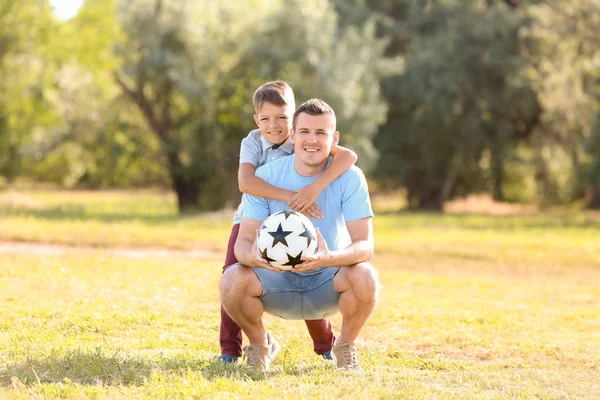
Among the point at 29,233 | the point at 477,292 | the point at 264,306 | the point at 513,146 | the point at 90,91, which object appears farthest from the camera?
the point at 513,146

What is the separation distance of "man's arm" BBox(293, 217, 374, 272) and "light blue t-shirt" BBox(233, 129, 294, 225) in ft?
3.01

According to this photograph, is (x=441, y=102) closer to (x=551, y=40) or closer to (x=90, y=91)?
(x=551, y=40)

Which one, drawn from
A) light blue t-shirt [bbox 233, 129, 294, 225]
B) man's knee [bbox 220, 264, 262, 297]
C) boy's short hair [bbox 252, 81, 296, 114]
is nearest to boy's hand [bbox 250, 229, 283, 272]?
man's knee [bbox 220, 264, 262, 297]

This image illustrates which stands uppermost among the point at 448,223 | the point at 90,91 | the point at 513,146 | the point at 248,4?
the point at 248,4

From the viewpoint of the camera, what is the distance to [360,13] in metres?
30.8

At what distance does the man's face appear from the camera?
237 inches

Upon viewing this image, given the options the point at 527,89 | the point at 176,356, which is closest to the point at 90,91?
the point at 527,89

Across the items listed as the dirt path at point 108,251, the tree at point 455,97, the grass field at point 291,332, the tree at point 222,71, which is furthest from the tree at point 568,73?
the dirt path at point 108,251

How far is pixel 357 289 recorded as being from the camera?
19.3 feet

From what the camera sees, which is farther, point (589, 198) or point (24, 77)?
point (589, 198)

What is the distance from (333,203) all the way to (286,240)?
0.74 meters

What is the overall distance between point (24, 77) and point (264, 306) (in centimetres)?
2166

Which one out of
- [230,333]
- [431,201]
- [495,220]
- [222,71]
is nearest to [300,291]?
[230,333]

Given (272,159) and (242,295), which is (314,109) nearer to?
(272,159)
